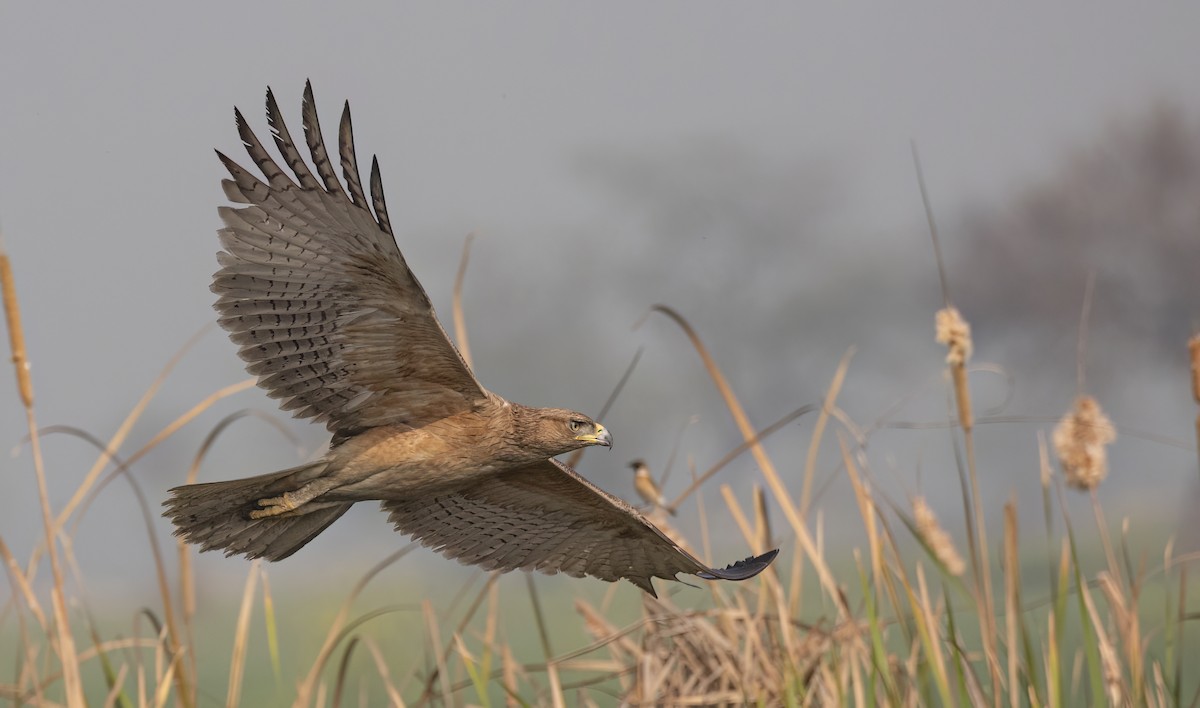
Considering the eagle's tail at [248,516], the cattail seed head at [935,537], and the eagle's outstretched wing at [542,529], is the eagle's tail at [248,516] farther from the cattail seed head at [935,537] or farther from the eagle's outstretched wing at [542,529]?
the cattail seed head at [935,537]

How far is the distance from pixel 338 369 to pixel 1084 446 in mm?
3265

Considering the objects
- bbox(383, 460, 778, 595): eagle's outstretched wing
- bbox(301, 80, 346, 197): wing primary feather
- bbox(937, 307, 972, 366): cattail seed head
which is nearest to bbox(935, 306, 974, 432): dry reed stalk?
bbox(937, 307, 972, 366): cattail seed head

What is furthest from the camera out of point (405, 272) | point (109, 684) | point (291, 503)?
point (109, 684)

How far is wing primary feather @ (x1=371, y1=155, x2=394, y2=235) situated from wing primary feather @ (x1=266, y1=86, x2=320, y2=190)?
25 cm

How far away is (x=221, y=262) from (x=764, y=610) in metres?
2.81

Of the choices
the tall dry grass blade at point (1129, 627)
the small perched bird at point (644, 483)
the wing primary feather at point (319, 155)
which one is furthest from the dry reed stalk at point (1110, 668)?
the wing primary feather at point (319, 155)

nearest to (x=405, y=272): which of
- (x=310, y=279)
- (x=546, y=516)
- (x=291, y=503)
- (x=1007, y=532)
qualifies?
(x=310, y=279)

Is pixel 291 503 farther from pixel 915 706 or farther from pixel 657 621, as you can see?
pixel 915 706

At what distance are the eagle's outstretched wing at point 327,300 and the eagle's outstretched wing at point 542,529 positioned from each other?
795 mm

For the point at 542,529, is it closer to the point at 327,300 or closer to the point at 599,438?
the point at 599,438

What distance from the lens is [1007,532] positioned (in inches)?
213

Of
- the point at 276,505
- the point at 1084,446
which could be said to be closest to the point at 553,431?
the point at 276,505

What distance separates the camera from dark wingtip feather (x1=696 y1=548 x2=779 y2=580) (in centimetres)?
499

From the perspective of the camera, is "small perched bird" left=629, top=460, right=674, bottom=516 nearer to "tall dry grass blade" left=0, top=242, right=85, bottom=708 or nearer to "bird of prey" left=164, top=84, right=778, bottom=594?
"bird of prey" left=164, top=84, right=778, bottom=594
